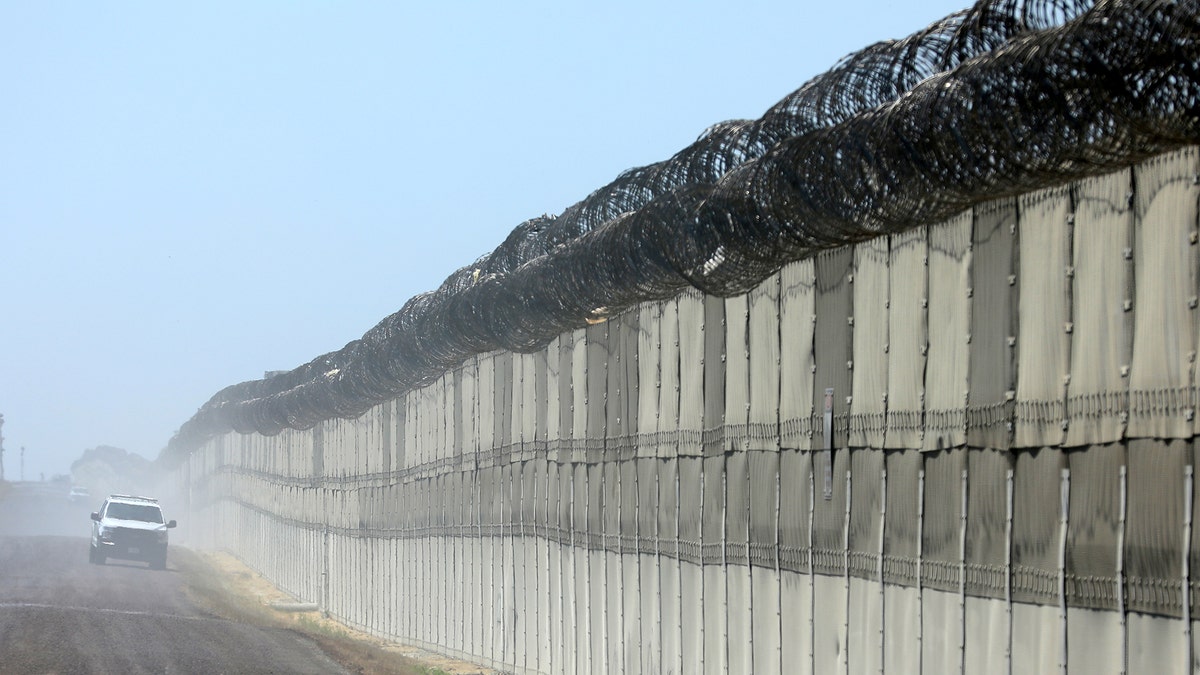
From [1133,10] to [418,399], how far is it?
19585mm

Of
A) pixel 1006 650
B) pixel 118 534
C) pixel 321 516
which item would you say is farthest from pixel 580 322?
pixel 118 534

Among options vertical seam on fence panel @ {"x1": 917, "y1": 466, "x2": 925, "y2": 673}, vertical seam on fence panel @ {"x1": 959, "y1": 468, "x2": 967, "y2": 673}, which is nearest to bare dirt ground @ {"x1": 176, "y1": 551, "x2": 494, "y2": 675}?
vertical seam on fence panel @ {"x1": 917, "y1": 466, "x2": 925, "y2": 673}

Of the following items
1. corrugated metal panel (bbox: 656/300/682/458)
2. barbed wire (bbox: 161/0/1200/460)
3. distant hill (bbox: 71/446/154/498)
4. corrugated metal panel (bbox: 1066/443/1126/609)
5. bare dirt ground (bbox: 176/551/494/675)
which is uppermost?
barbed wire (bbox: 161/0/1200/460)

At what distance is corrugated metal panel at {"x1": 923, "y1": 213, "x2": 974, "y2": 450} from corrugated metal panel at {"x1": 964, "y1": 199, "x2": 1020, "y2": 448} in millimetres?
59

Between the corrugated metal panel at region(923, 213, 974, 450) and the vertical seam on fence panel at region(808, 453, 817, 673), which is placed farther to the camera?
the vertical seam on fence panel at region(808, 453, 817, 673)

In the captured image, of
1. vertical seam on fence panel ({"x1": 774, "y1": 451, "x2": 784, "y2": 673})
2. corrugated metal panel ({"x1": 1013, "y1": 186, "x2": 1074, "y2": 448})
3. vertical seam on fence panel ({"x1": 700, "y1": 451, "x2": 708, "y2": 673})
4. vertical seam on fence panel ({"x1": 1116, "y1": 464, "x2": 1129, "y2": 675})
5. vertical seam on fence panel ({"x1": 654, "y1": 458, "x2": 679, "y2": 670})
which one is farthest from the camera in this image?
vertical seam on fence panel ({"x1": 654, "y1": 458, "x2": 679, "y2": 670})

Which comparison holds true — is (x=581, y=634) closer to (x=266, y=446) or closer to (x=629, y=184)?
(x=629, y=184)

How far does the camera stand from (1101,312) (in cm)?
788

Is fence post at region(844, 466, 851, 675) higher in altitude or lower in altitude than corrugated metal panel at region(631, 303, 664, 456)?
lower

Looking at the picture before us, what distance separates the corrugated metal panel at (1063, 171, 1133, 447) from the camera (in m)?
7.68

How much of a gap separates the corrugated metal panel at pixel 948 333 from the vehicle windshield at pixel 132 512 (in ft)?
120

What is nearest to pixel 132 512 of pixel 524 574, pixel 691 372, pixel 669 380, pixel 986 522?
pixel 524 574

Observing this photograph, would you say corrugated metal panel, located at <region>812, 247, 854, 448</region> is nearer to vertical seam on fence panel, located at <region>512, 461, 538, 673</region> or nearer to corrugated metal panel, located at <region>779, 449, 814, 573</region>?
corrugated metal panel, located at <region>779, 449, 814, 573</region>

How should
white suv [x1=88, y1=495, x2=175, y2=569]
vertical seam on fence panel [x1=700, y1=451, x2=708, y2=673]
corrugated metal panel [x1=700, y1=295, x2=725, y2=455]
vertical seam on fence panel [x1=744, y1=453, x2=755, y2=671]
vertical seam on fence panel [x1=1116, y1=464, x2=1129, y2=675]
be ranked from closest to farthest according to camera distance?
vertical seam on fence panel [x1=1116, y1=464, x2=1129, y2=675] → vertical seam on fence panel [x1=744, y1=453, x2=755, y2=671] → corrugated metal panel [x1=700, y1=295, x2=725, y2=455] → vertical seam on fence panel [x1=700, y1=451, x2=708, y2=673] → white suv [x1=88, y1=495, x2=175, y2=569]
